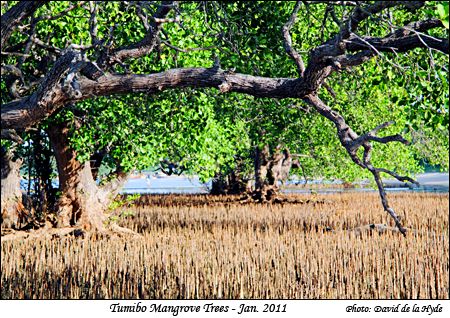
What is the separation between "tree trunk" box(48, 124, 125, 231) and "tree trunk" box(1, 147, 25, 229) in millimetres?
1770

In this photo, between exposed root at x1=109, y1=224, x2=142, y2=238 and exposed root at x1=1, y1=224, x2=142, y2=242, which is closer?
exposed root at x1=1, y1=224, x2=142, y2=242

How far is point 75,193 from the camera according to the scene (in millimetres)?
14977

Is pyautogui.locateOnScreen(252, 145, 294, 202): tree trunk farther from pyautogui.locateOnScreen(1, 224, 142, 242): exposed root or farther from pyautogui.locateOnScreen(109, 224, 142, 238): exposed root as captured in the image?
pyautogui.locateOnScreen(1, 224, 142, 242): exposed root

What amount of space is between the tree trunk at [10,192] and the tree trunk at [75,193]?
1770 mm

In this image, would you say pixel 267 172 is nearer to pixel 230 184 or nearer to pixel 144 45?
pixel 230 184

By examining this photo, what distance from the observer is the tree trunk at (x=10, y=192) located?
16422 millimetres

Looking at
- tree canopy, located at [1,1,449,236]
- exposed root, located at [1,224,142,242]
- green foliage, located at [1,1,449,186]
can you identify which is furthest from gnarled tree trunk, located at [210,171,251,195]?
exposed root, located at [1,224,142,242]

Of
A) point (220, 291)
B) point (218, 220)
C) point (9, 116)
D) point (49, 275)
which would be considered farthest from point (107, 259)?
point (218, 220)

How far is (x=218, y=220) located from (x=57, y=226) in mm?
5520

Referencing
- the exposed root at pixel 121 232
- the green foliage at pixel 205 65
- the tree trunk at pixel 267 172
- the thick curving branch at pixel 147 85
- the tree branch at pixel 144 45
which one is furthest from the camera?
the tree trunk at pixel 267 172

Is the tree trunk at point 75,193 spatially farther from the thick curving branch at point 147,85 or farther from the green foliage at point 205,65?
the thick curving branch at point 147,85

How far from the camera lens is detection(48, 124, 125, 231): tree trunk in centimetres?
1465

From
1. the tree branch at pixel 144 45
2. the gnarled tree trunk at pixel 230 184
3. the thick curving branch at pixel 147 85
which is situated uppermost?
the tree branch at pixel 144 45

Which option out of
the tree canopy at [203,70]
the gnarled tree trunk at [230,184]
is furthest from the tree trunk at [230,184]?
the tree canopy at [203,70]
